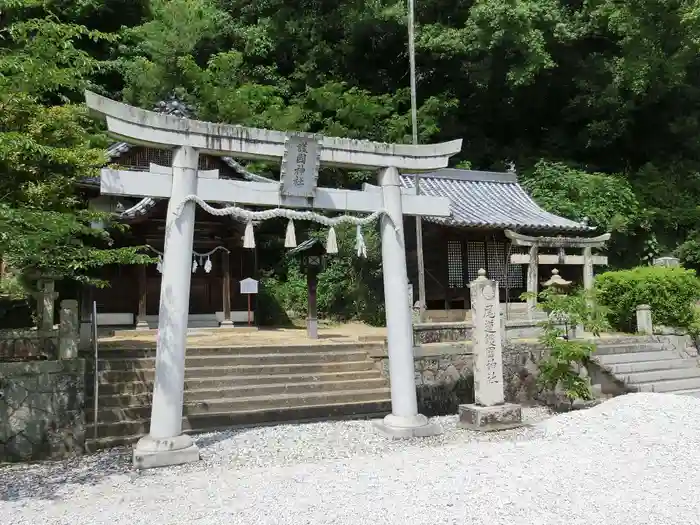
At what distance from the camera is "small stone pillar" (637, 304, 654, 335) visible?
1502 cm

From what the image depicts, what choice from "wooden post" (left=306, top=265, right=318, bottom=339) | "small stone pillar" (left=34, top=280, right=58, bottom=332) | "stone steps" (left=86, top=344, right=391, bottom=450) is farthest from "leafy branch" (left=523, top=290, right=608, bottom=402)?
"small stone pillar" (left=34, top=280, right=58, bottom=332)

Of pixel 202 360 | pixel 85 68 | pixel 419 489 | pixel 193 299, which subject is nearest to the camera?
pixel 419 489

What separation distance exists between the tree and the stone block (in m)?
5.65

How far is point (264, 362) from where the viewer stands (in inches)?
430

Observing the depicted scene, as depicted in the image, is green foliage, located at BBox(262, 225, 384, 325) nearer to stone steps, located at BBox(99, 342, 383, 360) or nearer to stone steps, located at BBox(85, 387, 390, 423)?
stone steps, located at BBox(99, 342, 383, 360)

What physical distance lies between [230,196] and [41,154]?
2.54m

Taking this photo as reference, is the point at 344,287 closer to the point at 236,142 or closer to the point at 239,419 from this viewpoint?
the point at 239,419

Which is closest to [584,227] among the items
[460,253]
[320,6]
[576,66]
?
[460,253]

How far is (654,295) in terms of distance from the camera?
15.7 metres

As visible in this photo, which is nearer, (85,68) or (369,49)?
(85,68)

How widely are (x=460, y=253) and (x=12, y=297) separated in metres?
13.1

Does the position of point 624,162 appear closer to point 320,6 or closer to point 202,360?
point 320,6

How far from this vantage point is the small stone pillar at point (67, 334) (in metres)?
8.15

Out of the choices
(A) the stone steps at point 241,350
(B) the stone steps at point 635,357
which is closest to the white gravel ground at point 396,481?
(A) the stone steps at point 241,350
